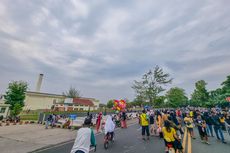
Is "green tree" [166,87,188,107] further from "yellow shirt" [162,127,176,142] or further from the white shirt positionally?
the white shirt

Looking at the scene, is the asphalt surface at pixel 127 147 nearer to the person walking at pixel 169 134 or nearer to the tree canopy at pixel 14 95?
the person walking at pixel 169 134

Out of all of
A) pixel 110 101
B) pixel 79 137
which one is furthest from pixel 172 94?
pixel 79 137

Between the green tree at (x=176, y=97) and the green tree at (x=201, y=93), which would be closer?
the green tree at (x=201, y=93)

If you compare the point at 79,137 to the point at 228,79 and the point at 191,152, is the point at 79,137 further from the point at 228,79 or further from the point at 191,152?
the point at 228,79

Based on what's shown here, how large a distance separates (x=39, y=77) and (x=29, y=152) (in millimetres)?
56952

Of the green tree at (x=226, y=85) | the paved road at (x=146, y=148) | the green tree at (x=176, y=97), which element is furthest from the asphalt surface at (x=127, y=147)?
the green tree at (x=176, y=97)

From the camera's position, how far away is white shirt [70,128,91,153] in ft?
11.4

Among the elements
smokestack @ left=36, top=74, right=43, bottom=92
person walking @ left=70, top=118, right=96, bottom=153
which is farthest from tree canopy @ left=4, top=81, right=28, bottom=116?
person walking @ left=70, top=118, right=96, bottom=153

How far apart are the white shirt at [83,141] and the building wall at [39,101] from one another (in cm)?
5088

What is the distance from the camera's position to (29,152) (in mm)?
7293

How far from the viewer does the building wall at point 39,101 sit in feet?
154

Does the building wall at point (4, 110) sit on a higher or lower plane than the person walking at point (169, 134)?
higher

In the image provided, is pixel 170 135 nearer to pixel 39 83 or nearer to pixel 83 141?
pixel 83 141

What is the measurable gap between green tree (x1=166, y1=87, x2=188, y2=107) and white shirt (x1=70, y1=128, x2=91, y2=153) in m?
81.3
